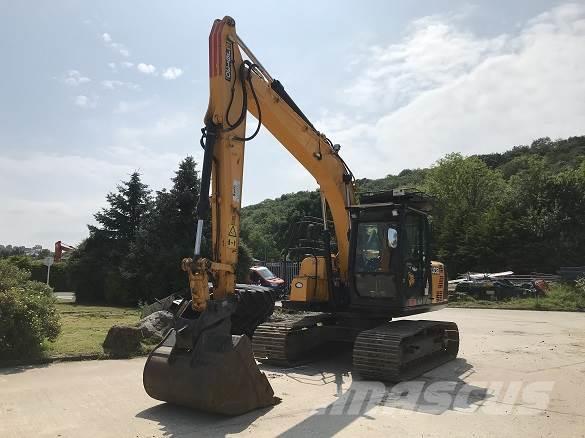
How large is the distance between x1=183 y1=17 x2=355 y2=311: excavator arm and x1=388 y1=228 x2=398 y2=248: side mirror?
2236 millimetres

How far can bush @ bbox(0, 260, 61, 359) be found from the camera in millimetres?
8375

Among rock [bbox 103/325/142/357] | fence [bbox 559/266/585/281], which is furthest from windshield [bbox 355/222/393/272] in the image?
fence [bbox 559/266/585/281]

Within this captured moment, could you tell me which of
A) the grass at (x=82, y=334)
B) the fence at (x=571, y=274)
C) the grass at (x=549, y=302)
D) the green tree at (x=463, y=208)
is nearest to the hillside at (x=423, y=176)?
the green tree at (x=463, y=208)

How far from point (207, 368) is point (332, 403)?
1.86 metres

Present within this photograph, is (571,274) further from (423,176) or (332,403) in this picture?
(423,176)

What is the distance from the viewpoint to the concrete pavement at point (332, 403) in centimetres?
541

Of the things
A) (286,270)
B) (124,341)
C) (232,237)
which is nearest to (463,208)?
(286,270)

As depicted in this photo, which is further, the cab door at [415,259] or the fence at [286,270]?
the fence at [286,270]

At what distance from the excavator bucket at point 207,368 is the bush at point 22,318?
12.3 feet

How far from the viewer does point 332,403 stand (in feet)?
21.3

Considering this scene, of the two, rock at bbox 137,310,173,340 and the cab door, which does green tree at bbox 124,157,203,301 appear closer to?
rock at bbox 137,310,173,340

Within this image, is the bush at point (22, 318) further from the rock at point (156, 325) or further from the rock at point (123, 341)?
the rock at point (156, 325)

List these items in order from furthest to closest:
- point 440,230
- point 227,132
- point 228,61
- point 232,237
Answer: point 440,230, point 228,61, point 227,132, point 232,237

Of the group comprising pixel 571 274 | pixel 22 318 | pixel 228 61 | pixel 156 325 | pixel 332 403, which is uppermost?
pixel 228 61
